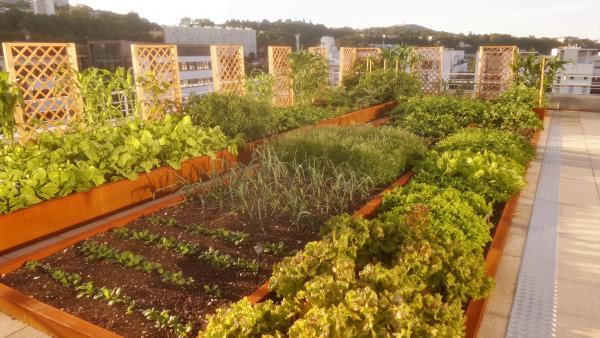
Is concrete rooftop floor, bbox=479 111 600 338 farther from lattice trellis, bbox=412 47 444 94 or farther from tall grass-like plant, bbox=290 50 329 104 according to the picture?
lattice trellis, bbox=412 47 444 94

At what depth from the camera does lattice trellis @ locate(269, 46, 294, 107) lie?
29.3 ft

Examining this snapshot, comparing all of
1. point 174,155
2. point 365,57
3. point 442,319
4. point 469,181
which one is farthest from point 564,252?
point 365,57

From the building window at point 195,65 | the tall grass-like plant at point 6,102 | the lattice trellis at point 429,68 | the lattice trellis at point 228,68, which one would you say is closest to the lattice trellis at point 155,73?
the lattice trellis at point 228,68

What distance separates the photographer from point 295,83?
28.9 feet

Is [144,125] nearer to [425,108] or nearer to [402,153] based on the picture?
[402,153]

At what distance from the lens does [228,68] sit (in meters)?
7.95

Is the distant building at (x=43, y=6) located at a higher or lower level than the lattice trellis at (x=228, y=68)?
higher

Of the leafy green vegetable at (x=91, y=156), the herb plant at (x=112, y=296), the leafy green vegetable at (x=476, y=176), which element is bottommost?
the herb plant at (x=112, y=296)

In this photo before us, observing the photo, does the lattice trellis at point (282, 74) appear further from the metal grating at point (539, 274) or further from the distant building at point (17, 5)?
the distant building at point (17, 5)

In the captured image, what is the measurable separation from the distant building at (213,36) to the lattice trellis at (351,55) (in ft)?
56.7

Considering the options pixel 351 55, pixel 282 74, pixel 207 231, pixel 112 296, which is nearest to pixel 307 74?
pixel 282 74

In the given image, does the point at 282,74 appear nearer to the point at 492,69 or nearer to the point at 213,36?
the point at 492,69

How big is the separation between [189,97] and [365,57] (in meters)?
7.57

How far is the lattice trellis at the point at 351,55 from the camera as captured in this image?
12.0 meters
